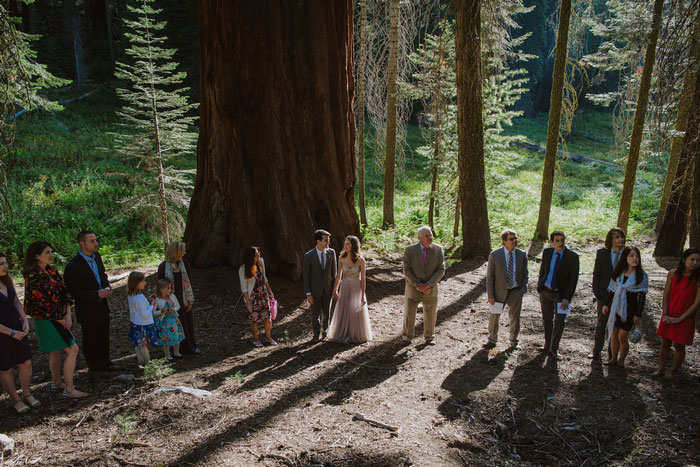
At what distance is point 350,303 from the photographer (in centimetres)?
685

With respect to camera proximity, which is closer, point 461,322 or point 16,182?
point 461,322

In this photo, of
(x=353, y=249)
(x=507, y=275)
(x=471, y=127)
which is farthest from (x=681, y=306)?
(x=471, y=127)

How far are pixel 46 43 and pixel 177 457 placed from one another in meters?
47.4

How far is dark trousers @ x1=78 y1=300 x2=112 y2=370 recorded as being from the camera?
214 inches

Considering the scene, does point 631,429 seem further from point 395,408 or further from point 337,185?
point 337,185

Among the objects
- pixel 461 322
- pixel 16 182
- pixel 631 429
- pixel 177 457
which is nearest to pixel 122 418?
pixel 177 457

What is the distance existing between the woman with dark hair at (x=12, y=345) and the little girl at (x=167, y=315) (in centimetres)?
148

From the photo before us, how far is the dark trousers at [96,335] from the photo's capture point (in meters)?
5.43

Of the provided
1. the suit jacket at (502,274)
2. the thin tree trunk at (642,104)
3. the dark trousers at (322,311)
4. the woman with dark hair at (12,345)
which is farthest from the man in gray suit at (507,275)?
the thin tree trunk at (642,104)

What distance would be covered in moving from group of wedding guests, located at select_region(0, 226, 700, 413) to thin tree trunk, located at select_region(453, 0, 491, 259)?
20.6ft

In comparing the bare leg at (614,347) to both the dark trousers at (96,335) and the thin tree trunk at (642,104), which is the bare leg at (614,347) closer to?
the dark trousers at (96,335)

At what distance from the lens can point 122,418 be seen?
163 inches

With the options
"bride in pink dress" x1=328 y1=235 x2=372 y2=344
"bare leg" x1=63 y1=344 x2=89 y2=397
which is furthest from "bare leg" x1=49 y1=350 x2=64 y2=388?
"bride in pink dress" x1=328 y1=235 x2=372 y2=344

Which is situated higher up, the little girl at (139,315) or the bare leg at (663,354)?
the little girl at (139,315)
